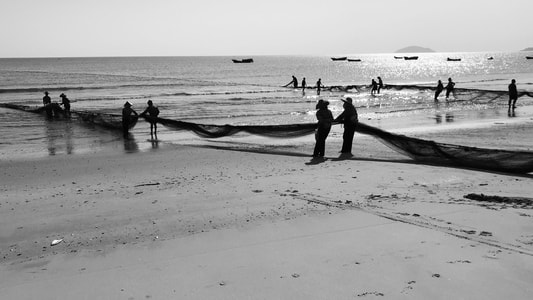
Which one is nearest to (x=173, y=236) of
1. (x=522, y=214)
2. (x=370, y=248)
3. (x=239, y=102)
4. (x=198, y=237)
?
(x=198, y=237)

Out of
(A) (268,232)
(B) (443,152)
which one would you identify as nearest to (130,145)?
(B) (443,152)

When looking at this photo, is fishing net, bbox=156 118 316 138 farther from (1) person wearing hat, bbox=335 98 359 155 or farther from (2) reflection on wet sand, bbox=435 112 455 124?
(2) reflection on wet sand, bbox=435 112 455 124

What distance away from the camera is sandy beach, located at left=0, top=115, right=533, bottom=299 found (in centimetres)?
479

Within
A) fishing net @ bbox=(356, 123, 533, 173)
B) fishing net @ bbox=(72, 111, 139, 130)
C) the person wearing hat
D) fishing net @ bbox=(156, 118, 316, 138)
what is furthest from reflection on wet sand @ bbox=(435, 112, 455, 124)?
fishing net @ bbox=(72, 111, 139, 130)

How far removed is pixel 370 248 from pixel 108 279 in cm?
282

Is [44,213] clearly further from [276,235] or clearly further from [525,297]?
[525,297]

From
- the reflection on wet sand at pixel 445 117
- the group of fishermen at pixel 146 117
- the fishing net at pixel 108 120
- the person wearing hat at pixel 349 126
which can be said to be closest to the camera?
the person wearing hat at pixel 349 126

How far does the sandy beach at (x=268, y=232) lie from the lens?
4789 millimetres

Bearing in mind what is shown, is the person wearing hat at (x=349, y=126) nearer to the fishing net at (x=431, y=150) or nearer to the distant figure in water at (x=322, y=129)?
the fishing net at (x=431, y=150)

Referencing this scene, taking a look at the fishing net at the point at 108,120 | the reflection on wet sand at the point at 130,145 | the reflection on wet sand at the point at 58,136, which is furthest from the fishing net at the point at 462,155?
the reflection on wet sand at the point at 58,136

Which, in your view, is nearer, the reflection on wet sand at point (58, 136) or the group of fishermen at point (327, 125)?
the group of fishermen at point (327, 125)

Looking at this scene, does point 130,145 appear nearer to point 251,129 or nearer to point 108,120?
point 251,129

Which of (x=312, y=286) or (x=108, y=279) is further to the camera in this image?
(x=108, y=279)

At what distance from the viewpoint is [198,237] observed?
21.2 feet
